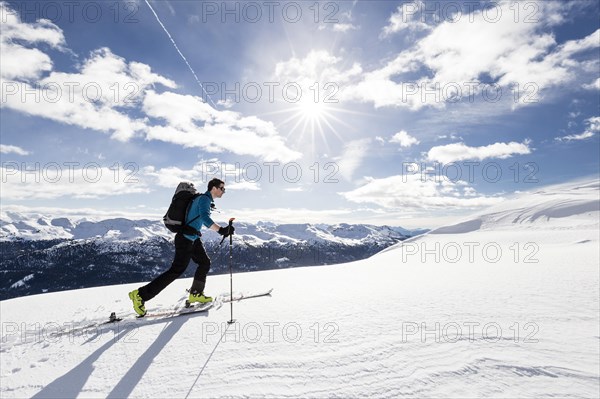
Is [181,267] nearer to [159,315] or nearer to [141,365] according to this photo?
[159,315]

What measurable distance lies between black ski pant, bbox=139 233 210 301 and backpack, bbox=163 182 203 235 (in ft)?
0.59

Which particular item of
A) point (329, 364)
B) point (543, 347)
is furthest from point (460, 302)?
point (329, 364)

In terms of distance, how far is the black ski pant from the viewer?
5.70 metres

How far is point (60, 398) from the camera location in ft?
9.89

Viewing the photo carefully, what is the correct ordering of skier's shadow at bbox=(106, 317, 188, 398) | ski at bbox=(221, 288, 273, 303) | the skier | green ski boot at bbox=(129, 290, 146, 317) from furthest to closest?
ski at bbox=(221, 288, 273, 303), the skier, green ski boot at bbox=(129, 290, 146, 317), skier's shadow at bbox=(106, 317, 188, 398)

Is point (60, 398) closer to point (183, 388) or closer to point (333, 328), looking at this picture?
point (183, 388)

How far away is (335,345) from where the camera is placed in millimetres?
3898

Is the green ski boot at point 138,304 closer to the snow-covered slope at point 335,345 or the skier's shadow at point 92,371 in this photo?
the snow-covered slope at point 335,345

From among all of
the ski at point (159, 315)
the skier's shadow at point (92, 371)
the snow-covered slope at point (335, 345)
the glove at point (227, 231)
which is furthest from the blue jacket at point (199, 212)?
the skier's shadow at point (92, 371)

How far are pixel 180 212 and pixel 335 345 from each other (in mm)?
4001

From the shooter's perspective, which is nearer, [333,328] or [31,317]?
[333,328]

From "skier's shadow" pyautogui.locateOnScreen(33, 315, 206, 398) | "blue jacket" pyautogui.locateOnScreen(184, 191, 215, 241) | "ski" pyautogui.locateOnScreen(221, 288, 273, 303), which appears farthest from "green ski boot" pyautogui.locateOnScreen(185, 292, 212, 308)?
"skier's shadow" pyautogui.locateOnScreen(33, 315, 206, 398)

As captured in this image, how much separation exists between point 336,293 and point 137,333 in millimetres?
3897

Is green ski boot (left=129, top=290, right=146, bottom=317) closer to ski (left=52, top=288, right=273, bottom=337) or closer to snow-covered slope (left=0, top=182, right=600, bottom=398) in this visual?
ski (left=52, top=288, right=273, bottom=337)
